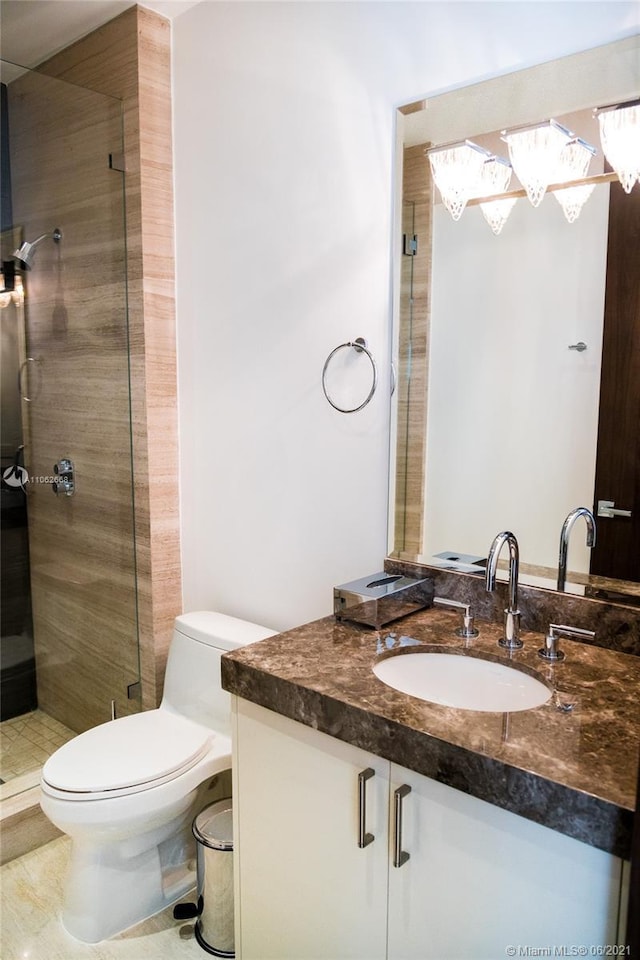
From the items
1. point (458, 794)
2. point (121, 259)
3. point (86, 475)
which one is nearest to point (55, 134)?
point (121, 259)

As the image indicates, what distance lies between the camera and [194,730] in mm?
2014

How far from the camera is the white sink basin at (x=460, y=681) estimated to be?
1.34 meters

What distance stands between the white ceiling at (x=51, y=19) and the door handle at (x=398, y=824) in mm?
2255

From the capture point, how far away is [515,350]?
→ 1559mm

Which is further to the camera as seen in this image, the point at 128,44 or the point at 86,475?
the point at 86,475

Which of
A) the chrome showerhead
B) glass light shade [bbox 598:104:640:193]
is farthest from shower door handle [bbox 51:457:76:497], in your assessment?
glass light shade [bbox 598:104:640:193]

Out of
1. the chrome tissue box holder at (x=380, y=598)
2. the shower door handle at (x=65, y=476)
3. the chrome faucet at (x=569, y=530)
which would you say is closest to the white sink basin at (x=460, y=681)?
the chrome tissue box holder at (x=380, y=598)

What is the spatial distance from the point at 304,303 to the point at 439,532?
743 mm

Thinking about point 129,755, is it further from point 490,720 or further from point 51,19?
point 51,19

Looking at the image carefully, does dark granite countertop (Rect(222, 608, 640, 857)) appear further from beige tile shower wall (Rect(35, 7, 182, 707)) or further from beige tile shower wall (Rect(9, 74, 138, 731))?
beige tile shower wall (Rect(9, 74, 138, 731))

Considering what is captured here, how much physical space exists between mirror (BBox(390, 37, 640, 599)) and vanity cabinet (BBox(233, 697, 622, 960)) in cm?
62

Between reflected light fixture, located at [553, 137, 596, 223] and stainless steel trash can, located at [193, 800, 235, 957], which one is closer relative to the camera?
reflected light fixture, located at [553, 137, 596, 223]

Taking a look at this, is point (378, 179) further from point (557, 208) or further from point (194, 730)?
point (194, 730)

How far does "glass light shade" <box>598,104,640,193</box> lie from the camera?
1.35 metres
